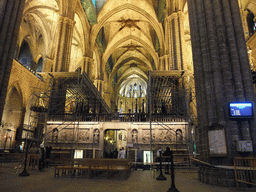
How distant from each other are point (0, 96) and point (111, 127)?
7.05 meters

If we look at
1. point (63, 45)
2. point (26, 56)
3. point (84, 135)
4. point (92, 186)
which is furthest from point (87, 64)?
point (92, 186)

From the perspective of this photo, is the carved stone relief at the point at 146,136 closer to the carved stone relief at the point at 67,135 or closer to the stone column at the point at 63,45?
the carved stone relief at the point at 67,135

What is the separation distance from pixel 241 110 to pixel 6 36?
30.2 feet

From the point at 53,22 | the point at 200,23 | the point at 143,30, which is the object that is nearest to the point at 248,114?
the point at 200,23

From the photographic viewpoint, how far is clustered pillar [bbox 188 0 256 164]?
553 centimetres

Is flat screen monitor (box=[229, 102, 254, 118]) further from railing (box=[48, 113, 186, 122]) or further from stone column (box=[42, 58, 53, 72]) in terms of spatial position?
stone column (box=[42, 58, 53, 72])

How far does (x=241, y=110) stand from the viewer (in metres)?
5.43

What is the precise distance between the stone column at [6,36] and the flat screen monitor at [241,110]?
828 centimetres

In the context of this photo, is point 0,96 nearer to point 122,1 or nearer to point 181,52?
point 181,52

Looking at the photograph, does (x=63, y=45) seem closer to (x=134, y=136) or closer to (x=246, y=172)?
(x=134, y=136)

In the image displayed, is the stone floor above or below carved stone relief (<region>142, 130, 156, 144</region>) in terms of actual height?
below

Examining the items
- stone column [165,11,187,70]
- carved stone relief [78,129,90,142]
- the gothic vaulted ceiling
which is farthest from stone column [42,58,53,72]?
stone column [165,11,187,70]

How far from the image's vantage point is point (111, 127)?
1309 centimetres

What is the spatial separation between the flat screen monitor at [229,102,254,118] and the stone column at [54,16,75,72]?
1326cm
